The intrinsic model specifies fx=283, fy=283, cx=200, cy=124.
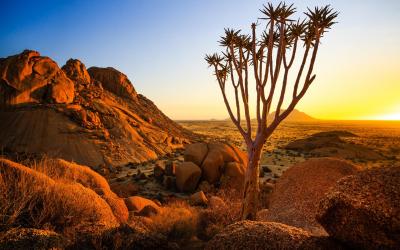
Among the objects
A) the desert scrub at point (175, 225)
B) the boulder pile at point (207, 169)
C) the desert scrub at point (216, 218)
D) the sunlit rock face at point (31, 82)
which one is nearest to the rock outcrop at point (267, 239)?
the desert scrub at point (175, 225)

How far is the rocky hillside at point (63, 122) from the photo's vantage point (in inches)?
951

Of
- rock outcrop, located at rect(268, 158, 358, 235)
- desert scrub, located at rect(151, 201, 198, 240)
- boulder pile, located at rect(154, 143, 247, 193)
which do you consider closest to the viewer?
rock outcrop, located at rect(268, 158, 358, 235)

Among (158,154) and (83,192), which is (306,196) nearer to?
(83,192)

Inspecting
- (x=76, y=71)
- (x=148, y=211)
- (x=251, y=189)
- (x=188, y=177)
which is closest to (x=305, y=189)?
(x=251, y=189)

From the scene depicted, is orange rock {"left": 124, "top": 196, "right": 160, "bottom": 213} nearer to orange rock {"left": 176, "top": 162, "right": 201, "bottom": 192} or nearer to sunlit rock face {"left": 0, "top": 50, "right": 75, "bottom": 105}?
orange rock {"left": 176, "top": 162, "right": 201, "bottom": 192}

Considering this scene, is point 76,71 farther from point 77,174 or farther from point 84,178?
point 77,174

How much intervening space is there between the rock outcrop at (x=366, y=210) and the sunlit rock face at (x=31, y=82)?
3119 cm

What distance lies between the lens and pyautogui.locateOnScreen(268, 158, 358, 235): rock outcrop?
23.2 feet

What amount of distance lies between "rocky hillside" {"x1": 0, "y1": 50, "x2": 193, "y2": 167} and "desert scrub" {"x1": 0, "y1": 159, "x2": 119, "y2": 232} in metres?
17.6

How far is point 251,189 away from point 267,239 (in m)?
4.93

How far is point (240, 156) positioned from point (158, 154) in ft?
43.8

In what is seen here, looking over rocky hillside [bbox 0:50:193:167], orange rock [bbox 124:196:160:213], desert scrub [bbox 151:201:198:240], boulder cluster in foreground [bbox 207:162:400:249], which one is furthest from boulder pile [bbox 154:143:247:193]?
boulder cluster in foreground [bbox 207:162:400:249]

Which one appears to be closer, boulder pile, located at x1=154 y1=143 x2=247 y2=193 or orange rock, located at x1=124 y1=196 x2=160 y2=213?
orange rock, located at x1=124 y1=196 x2=160 y2=213

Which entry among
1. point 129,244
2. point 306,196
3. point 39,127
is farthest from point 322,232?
point 39,127
